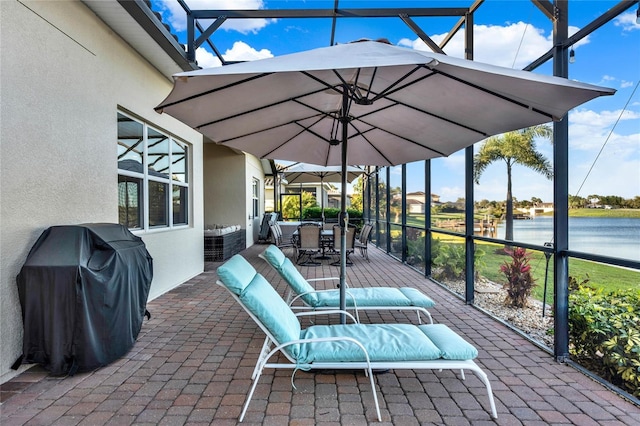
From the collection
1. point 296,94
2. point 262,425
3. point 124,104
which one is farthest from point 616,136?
point 124,104

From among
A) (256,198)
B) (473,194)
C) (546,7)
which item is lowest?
(473,194)

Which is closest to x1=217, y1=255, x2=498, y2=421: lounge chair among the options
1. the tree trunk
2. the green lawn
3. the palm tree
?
the green lawn

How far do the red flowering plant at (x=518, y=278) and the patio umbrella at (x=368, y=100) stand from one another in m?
1.46

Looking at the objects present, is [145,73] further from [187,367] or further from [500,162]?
[500,162]

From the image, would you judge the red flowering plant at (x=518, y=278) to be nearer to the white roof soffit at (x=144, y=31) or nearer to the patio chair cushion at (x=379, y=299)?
the patio chair cushion at (x=379, y=299)

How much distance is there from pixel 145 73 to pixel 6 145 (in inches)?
105

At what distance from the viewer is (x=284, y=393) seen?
8.36 ft

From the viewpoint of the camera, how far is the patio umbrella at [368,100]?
201cm

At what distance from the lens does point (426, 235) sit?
6.65 metres

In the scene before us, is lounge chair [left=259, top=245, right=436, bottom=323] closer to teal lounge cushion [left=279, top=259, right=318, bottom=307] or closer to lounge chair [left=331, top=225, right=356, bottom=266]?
teal lounge cushion [left=279, top=259, right=318, bottom=307]

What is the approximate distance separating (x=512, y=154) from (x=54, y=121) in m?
5.06

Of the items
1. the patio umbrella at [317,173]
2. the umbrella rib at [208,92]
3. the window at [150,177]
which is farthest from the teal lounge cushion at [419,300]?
the patio umbrella at [317,173]

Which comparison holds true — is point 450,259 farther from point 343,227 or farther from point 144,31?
point 144,31

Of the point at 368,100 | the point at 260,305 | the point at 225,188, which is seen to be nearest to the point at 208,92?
the point at 368,100
